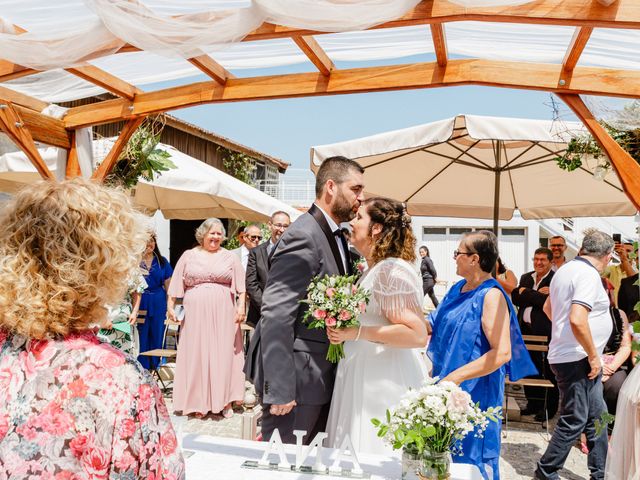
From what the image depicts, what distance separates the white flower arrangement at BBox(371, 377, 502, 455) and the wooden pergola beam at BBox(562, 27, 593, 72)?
2.04 meters

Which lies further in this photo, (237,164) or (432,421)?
(237,164)

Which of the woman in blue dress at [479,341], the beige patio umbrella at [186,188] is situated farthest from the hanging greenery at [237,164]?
the woman in blue dress at [479,341]

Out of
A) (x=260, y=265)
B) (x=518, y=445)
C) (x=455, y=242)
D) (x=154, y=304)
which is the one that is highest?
(x=455, y=242)

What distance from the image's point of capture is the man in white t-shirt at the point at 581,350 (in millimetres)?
4328

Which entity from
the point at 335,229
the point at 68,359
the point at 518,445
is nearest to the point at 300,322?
the point at 335,229

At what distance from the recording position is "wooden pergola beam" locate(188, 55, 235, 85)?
371 cm

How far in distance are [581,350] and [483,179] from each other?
4210 millimetres

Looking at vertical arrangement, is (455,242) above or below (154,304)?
above

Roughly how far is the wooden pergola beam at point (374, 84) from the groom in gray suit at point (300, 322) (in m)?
0.76

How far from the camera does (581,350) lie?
14.6 ft

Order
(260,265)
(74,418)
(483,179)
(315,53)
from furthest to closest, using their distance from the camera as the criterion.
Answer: (483,179)
(260,265)
(315,53)
(74,418)

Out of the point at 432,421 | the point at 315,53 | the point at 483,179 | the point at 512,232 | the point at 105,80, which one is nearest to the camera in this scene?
the point at 432,421

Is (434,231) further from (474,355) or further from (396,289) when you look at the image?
(396,289)

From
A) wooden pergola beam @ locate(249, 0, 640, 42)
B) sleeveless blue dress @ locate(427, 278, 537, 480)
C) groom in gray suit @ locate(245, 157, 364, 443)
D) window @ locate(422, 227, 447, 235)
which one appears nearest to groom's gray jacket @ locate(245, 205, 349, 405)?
groom in gray suit @ locate(245, 157, 364, 443)
